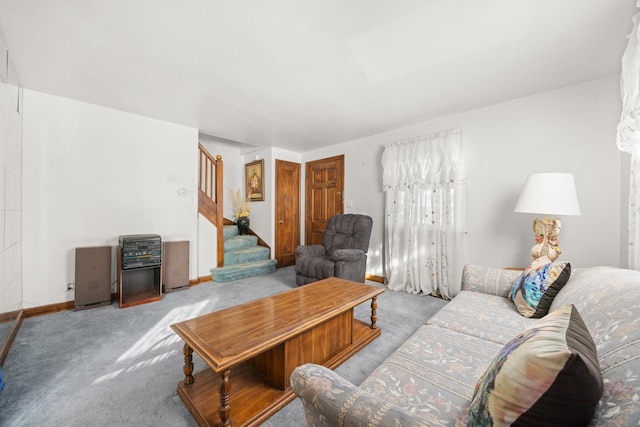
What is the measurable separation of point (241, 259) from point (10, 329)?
267 centimetres

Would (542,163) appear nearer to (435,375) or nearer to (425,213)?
(425,213)

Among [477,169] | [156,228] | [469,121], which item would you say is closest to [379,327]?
[477,169]

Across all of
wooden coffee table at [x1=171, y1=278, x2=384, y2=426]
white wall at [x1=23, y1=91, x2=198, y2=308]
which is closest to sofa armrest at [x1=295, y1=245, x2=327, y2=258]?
wooden coffee table at [x1=171, y1=278, x2=384, y2=426]

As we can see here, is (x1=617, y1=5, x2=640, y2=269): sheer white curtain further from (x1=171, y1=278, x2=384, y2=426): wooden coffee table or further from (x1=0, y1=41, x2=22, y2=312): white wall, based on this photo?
(x1=0, y1=41, x2=22, y2=312): white wall

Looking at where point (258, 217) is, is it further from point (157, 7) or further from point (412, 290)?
point (157, 7)

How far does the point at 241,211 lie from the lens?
209 inches

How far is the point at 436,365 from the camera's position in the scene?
46.2 inches

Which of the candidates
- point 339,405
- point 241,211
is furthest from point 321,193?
point 339,405

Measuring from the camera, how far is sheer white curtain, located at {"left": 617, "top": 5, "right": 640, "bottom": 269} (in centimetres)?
135

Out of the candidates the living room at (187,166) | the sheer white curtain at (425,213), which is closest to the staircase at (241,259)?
the living room at (187,166)

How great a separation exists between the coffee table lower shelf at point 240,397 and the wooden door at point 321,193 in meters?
3.20

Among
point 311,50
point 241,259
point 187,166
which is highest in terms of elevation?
point 311,50

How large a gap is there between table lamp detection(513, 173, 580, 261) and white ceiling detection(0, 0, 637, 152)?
0.99m

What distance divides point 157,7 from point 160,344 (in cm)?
250
